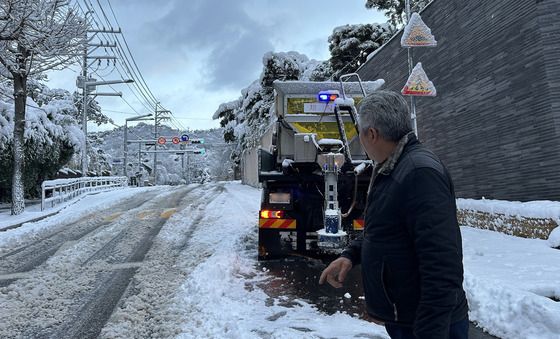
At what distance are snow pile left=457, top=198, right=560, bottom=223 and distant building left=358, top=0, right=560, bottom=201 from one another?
27 centimetres

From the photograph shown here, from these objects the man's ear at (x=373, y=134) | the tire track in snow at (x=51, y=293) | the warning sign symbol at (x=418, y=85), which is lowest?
the tire track in snow at (x=51, y=293)

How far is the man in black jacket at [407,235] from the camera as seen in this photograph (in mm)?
1662

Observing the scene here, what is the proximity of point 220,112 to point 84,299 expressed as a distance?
32546 millimetres

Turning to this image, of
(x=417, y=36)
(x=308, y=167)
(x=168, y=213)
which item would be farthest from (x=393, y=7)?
(x=308, y=167)

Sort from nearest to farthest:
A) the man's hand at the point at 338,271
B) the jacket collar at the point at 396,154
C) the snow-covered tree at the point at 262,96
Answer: the jacket collar at the point at 396,154
the man's hand at the point at 338,271
the snow-covered tree at the point at 262,96

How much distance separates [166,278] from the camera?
6.30 metres

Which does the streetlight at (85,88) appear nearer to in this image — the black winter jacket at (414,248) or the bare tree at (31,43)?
the bare tree at (31,43)

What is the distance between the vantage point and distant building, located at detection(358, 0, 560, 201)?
299 inches

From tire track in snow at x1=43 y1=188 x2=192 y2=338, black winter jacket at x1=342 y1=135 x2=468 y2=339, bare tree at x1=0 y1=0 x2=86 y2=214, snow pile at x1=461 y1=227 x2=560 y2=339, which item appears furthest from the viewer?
bare tree at x1=0 y1=0 x2=86 y2=214

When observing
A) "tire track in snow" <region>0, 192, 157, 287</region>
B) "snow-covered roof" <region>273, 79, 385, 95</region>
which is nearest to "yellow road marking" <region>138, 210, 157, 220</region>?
"tire track in snow" <region>0, 192, 157, 287</region>

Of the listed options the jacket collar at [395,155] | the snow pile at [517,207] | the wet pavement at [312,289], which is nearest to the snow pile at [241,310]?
the wet pavement at [312,289]

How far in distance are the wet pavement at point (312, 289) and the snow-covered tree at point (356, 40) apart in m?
17.1

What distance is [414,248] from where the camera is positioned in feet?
5.74

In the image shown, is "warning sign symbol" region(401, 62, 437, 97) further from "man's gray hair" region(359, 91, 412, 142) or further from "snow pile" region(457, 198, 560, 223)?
"man's gray hair" region(359, 91, 412, 142)
